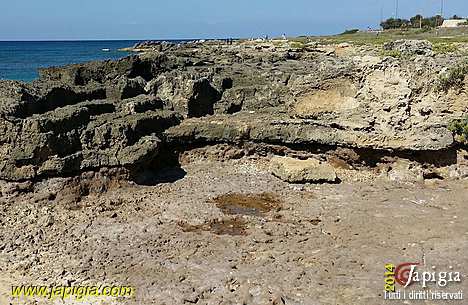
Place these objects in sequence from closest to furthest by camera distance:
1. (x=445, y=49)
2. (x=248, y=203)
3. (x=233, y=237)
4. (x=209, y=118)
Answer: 1. (x=233, y=237)
2. (x=248, y=203)
3. (x=209, y=118)
4. (x=445, y=49)

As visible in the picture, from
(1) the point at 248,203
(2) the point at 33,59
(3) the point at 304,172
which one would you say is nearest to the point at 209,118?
(3) the point at 304,172

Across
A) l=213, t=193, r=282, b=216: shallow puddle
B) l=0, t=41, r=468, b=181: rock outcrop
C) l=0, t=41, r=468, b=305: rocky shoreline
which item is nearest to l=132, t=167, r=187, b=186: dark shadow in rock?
l=0, t=41, r=468, b=305: rocky shoreline

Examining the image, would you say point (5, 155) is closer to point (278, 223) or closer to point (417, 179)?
point (278, 223)

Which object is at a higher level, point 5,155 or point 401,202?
point 5,155

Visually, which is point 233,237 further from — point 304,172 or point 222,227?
point 304,172

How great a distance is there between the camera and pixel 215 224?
12398 millimetres

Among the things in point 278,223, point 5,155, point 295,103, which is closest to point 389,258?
point 278,223

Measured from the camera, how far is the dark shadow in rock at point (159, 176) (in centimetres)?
1502

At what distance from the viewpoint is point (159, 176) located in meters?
15.7

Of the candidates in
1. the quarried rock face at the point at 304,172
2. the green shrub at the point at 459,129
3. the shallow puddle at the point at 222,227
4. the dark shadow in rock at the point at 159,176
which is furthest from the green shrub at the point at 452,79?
the dark shadow in rock at the point at 159,176

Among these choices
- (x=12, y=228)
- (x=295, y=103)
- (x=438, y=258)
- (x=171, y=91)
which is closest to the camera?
(x=438, y=258)

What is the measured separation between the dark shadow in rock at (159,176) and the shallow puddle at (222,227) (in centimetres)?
314

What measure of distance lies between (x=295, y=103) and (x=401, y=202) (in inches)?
215

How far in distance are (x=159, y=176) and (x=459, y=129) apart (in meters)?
8.98
